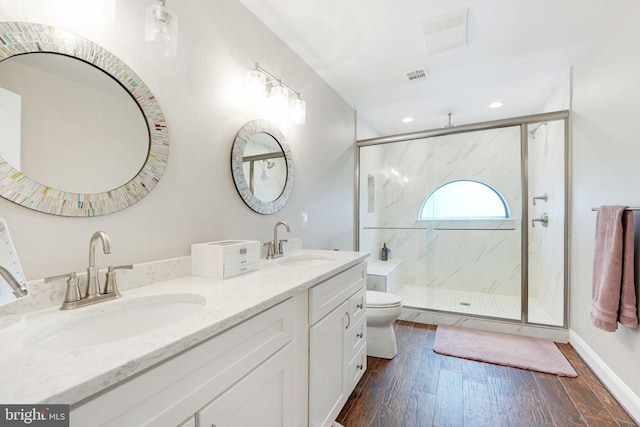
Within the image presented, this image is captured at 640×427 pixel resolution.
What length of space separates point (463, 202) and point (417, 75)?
180 cm

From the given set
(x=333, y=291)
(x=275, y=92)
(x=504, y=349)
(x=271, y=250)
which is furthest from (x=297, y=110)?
(x=504, y=349)

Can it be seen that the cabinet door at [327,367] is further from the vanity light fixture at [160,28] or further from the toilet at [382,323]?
the vanity light fixture at [160,28]

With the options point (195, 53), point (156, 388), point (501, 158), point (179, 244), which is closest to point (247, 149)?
point (195, 53)

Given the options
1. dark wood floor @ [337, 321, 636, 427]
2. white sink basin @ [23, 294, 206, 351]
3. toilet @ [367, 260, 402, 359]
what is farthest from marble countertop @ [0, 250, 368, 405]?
toilet @ [367, 260, 402, 359]

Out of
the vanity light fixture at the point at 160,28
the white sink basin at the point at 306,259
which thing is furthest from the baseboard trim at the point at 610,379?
the vanity light fixture at the point at 160,28

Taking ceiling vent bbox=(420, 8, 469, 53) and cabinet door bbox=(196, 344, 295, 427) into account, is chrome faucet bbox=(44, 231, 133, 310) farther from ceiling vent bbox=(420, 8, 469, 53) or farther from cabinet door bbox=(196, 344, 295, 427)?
ceiling vent bbox=(420, 8, 469, 53)

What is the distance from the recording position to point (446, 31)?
1827 millimetres

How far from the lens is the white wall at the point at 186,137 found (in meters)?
0.87

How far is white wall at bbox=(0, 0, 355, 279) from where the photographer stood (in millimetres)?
870

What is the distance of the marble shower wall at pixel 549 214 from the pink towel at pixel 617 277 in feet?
3.17

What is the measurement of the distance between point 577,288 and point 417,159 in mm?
1951

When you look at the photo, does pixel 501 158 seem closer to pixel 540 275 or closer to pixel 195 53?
pixel 540 275

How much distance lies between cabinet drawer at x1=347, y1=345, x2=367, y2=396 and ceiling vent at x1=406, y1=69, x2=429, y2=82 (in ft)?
7.34

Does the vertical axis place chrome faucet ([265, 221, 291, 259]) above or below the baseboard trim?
above
